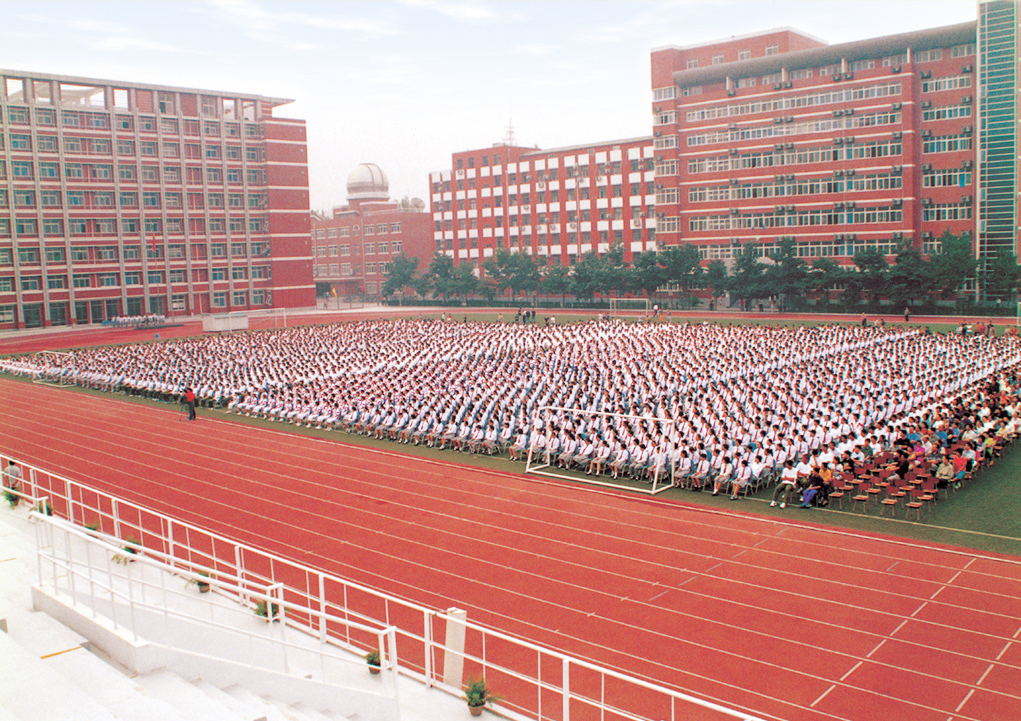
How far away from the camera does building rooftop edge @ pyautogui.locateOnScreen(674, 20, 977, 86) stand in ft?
177

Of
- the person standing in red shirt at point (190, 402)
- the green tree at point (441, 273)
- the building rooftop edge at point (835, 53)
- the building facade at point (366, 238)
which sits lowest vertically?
the person standing in red shirt at point (190, 402)

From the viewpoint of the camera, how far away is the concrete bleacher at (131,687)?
5664 millimetres

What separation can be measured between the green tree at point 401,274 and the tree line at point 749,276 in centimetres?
242

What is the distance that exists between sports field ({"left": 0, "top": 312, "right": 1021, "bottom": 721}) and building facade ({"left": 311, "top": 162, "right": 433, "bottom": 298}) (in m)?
75.4

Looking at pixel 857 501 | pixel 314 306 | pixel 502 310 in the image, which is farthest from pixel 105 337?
pixel 857 501

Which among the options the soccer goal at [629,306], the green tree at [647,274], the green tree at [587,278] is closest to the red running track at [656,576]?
the soccer goal at [629,306]

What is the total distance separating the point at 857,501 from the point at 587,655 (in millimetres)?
8009

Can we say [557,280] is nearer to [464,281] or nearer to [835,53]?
[464,281]

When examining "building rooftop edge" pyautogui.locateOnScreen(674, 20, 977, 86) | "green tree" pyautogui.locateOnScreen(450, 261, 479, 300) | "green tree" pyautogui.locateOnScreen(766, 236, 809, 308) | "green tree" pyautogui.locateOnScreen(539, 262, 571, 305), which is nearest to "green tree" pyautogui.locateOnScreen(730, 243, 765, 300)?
"green tree" pyautogui.locateOnScreen(766, 236, 809, 308)

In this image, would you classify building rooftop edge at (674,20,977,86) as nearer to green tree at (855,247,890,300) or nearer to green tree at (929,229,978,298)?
green tree at (929,229,978,298)

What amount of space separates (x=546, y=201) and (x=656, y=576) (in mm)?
71163

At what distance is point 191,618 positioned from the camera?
7.34 meters

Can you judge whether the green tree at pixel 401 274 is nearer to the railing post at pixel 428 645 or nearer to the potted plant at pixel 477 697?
the railing post at pixel 428 645

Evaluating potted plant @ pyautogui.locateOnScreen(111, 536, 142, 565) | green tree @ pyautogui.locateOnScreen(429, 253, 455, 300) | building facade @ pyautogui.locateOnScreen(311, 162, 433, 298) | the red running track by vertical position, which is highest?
building facade @ pyautogui.locateOnScreen(311, 162, 433, 298)
